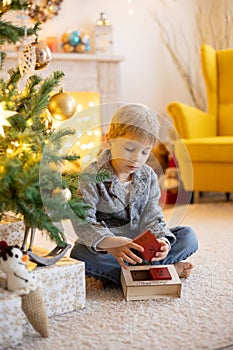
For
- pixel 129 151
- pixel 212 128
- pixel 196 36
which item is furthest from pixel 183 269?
pixel 196 36

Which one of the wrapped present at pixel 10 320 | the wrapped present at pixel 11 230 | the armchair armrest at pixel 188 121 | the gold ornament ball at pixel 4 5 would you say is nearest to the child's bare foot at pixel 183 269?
the wrapped present at pixel 11 230

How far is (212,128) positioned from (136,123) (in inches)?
70.5

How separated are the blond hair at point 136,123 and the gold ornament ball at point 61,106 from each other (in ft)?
0.56

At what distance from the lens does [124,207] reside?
1.63 m

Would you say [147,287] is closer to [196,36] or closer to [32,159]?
[32,159]

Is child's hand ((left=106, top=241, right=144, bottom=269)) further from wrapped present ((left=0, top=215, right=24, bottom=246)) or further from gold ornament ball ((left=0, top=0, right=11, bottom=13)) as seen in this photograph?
gold ornament ball ((left=0, top=0, right=11, bottom=13))

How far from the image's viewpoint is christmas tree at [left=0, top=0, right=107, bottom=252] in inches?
50.3

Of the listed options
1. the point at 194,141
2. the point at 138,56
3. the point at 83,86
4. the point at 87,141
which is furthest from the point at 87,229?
the point at 138,56

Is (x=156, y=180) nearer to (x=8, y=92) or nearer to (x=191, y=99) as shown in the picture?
(x=8, y=92)

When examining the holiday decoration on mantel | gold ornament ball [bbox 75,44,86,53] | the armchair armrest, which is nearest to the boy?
the holiday decoration on mantel

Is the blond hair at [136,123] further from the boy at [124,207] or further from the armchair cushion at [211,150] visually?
the armchair cushion at [211,150]

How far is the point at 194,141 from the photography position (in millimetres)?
2947

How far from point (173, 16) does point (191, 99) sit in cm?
61

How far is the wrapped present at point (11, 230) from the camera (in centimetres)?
165
